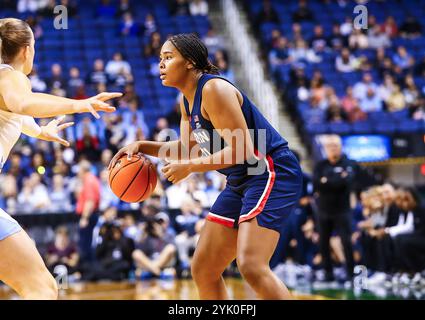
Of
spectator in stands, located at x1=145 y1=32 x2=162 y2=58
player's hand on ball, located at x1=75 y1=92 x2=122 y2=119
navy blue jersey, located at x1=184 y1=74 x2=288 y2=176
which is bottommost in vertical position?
navy blue jersey, located at x1=184 y1=74 x2=288 y2=176

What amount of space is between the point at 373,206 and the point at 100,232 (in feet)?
10.9

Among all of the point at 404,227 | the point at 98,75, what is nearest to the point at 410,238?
the point at 404,227

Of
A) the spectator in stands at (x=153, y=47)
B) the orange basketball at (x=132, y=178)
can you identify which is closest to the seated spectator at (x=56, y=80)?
the spectator in stands at (x=153, y=47)

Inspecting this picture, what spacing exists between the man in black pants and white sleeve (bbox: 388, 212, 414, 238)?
0.61m

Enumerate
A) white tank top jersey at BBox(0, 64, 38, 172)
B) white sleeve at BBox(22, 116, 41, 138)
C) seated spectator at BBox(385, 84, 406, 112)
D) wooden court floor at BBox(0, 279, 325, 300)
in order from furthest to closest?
1. seated spectator at BBox(385, 84, 406, 112)
2. wooden court floor at BBox(0, 279, 325, 300)
3. white sleeve at BBox(22, 116, 41, 138)
4. white tank top jersey at BBox(0, 64, 38, 172)

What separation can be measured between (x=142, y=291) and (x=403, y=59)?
8725 millimetres

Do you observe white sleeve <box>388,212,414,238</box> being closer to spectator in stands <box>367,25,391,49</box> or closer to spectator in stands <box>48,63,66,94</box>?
spectator in stands <box>48,63,66,94</box>

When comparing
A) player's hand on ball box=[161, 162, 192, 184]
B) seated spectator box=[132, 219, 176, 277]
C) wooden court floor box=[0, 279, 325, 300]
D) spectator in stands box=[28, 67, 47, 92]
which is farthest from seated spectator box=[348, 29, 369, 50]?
player's hand on ball box=[161, 162, 192, 184]

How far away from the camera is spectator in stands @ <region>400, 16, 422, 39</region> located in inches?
612

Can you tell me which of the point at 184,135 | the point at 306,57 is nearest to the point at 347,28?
the point at 306,57

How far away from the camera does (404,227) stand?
884cm

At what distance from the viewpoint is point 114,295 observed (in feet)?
24.5

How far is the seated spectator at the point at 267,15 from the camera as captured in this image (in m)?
15.5

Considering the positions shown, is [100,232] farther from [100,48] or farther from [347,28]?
[347,28]
